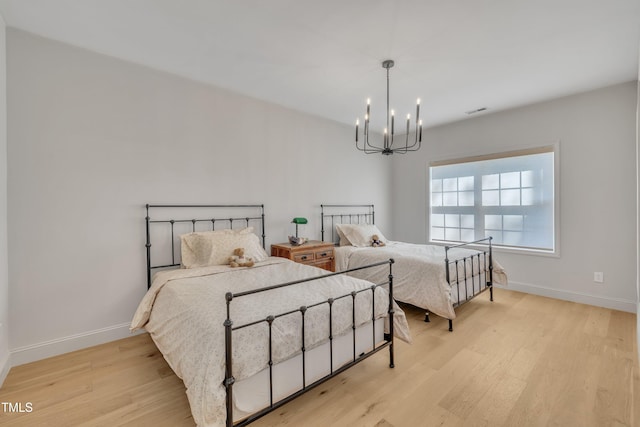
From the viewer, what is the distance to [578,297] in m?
3.53

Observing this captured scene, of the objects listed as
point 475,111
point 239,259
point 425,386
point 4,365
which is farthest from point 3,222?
point 475,111

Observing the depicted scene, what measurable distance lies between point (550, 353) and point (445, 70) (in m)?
2.78

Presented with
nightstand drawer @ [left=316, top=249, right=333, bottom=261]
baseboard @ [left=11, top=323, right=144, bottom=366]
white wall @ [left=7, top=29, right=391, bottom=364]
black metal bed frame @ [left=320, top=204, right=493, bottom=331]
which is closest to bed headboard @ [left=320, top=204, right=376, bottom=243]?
black metal bed frame @ [left=320, top=204, right=493, bottom=331]

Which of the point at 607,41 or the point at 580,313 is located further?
the point at 580,313

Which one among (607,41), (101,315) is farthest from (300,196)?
(607,41)

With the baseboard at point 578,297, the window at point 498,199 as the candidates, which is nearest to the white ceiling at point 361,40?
the window at point 498,199

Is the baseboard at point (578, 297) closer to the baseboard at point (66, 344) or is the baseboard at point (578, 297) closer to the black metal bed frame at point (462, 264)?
the black metal bed frame at point (462, 264)

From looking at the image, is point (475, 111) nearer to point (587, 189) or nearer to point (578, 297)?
point (587, 189)

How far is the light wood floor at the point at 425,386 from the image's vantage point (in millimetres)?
1672

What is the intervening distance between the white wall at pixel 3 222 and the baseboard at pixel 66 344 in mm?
117

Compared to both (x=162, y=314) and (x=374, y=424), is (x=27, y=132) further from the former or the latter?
(x=374, y=424)

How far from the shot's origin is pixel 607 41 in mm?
2375

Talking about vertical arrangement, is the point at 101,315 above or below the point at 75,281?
below

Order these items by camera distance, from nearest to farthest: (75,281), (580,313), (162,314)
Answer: (162,314) → (75,281) → (580,313)
